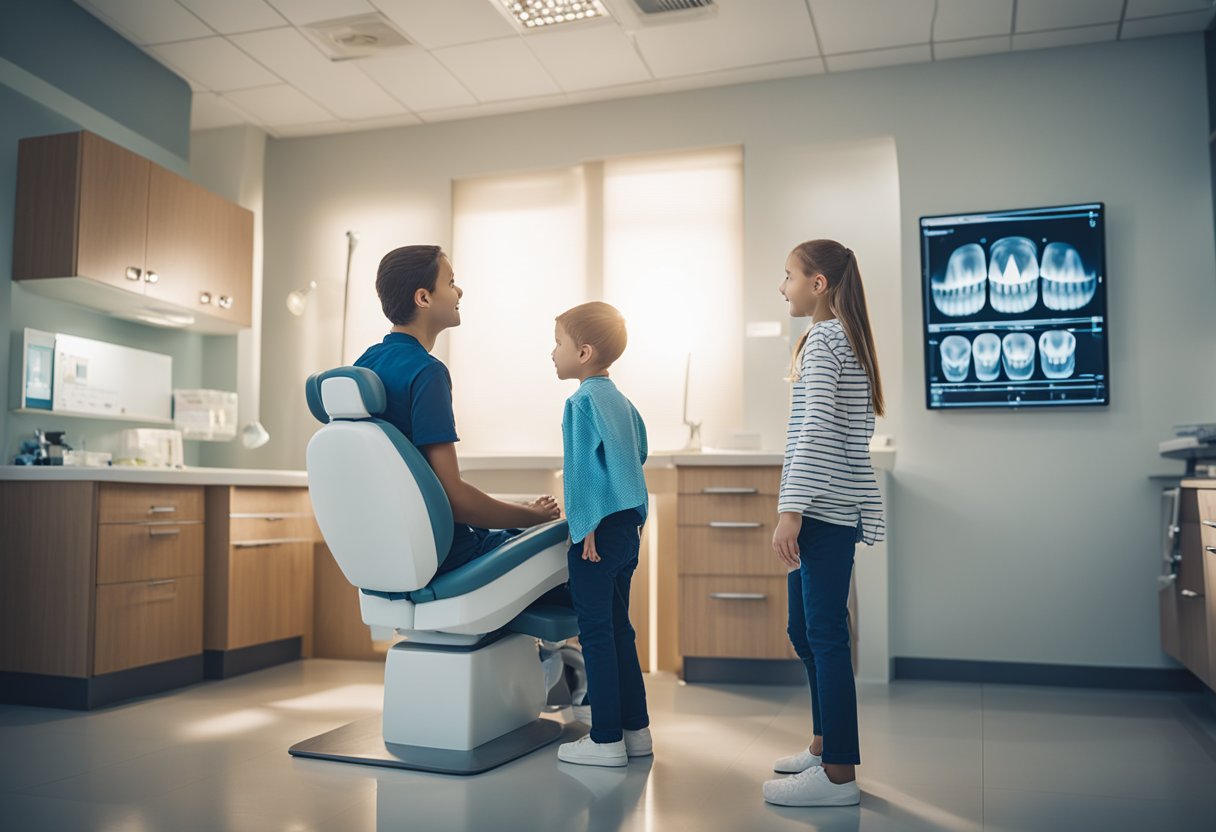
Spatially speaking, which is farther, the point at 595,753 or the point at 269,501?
the point at 269,501

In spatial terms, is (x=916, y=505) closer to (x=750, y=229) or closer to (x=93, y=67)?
(x=750, y=229)

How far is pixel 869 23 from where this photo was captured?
374 cm

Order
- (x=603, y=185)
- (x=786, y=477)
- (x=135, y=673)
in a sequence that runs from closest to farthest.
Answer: (x=786, y=477) → (x=135, y=673) → (x=603, y=185)

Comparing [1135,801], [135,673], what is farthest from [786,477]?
[135,673]

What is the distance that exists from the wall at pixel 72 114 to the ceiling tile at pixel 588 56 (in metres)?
1.68

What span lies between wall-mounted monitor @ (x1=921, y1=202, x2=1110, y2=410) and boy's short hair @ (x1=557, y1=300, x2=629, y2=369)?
6.29 ft

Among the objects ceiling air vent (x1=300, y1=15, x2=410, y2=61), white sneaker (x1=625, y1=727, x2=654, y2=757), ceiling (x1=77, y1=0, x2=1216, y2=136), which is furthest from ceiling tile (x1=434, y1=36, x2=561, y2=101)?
white sneaker (x1=625, y1=727, x2=654, y2=757)

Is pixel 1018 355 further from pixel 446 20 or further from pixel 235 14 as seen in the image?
pixel 235 14

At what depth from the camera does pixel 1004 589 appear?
3814 mm

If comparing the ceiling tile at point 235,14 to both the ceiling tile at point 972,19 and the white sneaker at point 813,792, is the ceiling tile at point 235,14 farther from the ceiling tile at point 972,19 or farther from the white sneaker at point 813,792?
the white sneaker at point 813,792

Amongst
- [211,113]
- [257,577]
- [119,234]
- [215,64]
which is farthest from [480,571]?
[211,113]

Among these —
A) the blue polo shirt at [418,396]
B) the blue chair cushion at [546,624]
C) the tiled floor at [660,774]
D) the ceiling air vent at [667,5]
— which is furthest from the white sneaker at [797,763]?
the ceiling air vent at [667,5]

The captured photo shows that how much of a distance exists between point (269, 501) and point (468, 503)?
1.80 m

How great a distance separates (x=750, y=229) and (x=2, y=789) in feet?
10.9
